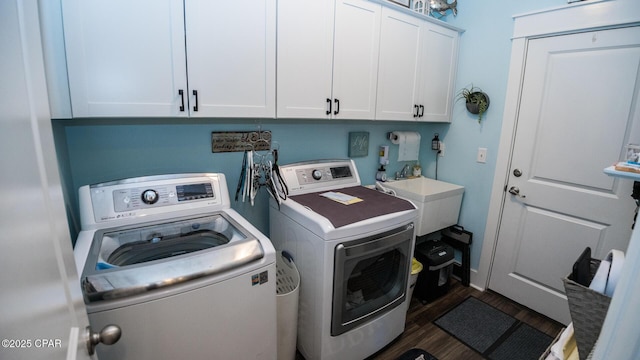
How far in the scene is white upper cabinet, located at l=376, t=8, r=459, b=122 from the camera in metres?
2.14

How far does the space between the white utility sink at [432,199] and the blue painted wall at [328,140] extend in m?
0.16

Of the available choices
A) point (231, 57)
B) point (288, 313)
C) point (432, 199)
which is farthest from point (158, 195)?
point (432, 199)

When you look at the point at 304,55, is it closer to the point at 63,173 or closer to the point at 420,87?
the point at 420,87

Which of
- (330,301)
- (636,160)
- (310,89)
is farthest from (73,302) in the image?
(636,160)

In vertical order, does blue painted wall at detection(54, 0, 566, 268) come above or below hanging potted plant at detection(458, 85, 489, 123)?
below

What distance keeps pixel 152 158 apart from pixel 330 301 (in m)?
1.26

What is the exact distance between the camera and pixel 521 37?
221cm

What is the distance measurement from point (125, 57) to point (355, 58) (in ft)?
4.30

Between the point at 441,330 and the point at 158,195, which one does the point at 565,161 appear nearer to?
the point at 441,330

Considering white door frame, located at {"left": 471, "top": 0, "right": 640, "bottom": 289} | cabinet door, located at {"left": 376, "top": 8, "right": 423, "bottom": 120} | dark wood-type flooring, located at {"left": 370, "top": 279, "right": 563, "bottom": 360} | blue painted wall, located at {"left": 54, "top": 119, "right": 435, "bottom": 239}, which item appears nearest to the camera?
blue painted wall, located at {"left": 54, "top": 119, "right": 435, "bottom": 239}

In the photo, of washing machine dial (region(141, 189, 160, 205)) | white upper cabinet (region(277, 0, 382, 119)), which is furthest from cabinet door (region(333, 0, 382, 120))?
washing machine dial (region(141, 189, 160, 205))

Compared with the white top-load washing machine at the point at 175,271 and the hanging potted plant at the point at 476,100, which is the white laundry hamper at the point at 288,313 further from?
the hanging potted plant at the point at 476,100

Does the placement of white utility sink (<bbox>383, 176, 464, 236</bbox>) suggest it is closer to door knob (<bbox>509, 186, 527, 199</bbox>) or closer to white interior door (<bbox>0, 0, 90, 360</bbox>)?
door knob (<bbox>509, 186, 527, 199</bbox>)

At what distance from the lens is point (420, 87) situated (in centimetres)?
241
